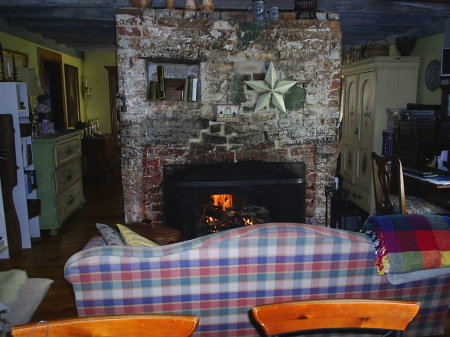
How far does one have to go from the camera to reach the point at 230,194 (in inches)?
137

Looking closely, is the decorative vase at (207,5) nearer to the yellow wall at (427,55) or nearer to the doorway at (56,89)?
the yellow wall at (427,55)

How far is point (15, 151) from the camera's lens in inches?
144

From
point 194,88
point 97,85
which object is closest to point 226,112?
point 194,88

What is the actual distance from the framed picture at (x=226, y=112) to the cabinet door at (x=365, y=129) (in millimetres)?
1969

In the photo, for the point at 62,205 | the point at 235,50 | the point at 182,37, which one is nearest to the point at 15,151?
the point at 62,205

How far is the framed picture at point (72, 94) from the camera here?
6663mm

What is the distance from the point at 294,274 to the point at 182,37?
93.7 inches

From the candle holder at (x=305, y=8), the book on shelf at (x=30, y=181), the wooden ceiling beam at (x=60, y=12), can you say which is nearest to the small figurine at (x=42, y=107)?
the wooden ceiling beam at (x=60, y=12)

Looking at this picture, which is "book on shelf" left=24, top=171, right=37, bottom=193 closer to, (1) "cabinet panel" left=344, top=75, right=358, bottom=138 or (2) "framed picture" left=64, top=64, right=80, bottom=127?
(2) "framed picture" left=64, top=64, right=80, bottom=127

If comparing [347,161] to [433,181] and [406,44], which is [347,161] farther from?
[433,181]

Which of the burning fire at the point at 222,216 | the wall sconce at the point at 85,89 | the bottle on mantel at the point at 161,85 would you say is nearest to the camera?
the bottle on mantel at the point at 161,85

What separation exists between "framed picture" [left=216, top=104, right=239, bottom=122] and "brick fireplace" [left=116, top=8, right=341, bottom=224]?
39 millimetres

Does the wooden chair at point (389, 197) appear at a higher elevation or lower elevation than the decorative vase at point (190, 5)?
lower

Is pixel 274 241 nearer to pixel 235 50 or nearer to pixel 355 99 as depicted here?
pixel 235 50
